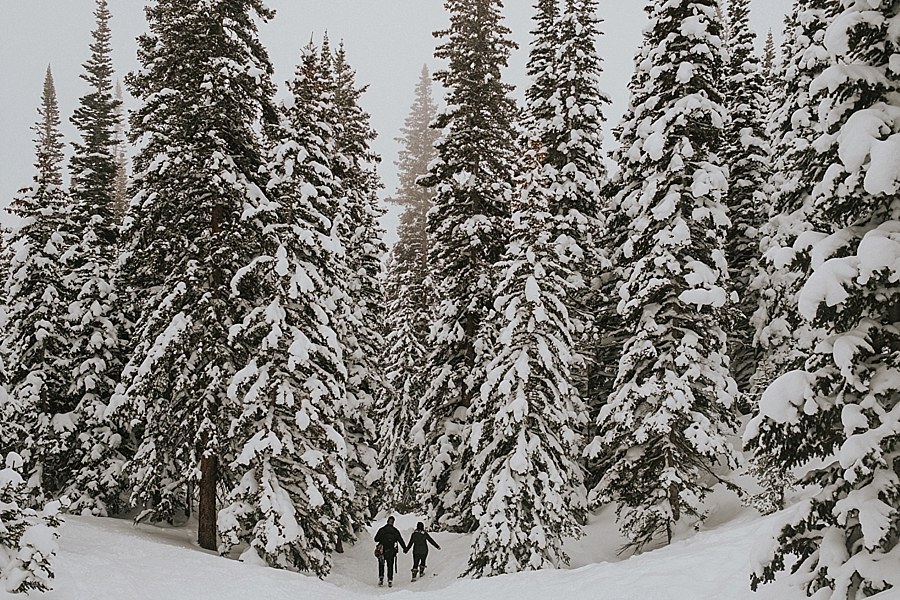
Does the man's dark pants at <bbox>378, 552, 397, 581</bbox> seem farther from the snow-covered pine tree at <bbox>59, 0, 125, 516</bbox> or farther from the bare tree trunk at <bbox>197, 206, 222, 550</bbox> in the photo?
the snow-covered pine tree at <bbox>59, 0, 125, 516</bbox>

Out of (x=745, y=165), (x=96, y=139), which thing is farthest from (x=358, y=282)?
(x=745, y=165)

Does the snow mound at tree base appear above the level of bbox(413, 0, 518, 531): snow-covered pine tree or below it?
below

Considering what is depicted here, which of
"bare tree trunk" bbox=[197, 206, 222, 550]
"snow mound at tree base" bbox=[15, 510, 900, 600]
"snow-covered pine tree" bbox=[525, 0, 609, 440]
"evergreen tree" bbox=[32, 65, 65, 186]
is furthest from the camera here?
"evergreen tree" bbox=[32, 65, 65, 186]

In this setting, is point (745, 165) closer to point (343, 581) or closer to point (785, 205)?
point (785, 205)

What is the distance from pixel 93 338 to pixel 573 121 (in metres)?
18.9

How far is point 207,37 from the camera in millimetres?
18328

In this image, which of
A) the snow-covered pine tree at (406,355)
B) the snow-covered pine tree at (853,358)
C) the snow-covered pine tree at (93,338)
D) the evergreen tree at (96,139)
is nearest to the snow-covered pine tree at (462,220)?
the snow-covered pine tree at (406,355)

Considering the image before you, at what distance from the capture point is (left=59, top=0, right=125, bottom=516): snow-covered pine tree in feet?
72.4

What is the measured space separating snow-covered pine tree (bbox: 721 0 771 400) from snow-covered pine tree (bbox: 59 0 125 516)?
24444 mm

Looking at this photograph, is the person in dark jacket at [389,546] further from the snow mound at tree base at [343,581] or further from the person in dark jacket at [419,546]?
the snow mound at tree base at [343,581]

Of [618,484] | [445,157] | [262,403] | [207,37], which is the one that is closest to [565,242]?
[445,157]

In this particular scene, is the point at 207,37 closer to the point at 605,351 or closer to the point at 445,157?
the point at 445,157

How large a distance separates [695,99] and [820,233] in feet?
37.7

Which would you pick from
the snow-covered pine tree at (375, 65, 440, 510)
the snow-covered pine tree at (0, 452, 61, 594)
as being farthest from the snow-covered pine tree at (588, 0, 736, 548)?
the snow-covered pine tree at (0, 452, 61, 594)
